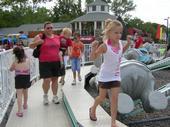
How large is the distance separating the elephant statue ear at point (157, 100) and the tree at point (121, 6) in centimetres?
10138

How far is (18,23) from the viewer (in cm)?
9519

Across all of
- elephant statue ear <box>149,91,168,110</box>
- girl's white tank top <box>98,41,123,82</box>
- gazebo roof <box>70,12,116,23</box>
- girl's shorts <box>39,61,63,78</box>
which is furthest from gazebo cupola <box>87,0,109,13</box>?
girl's white tank top <box>98,41,123,82</box>

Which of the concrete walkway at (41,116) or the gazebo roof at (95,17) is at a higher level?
the gazebo roof at (95,17)

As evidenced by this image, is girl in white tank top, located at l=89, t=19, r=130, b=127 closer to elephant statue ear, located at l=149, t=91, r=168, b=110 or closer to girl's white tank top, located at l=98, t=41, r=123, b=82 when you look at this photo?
girl's white tank top, located at l=98, t=41, r=123, b=82

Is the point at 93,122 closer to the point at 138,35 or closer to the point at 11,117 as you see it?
the point at 11,117

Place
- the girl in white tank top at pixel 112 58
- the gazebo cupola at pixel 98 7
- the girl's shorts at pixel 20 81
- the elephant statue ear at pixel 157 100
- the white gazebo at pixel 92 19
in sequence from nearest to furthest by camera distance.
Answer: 1. the girl in white tank top at pixel 112 58
2. the elephant statue ear at pixel 157 100
3. the girl's shorts at pixel 20 81
4. the white gazebo at pixel 92 19
5. the gazebo cupola at pixel 98 7

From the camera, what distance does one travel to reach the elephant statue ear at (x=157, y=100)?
7863 mm

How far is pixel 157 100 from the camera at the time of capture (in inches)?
311

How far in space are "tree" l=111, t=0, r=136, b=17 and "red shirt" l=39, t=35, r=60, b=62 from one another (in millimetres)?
100044

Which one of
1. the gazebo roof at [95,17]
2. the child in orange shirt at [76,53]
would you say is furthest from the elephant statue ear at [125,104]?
the gazebo roof at [95,17]

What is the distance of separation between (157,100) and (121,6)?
10358 cm

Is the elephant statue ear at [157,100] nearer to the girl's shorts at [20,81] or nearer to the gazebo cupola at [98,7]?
the girl's shorts at [20,81]

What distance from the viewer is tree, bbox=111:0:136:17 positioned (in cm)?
10869

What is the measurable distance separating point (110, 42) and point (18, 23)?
3556 inches
